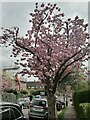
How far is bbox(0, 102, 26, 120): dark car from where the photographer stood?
6862mm

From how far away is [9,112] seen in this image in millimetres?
7191

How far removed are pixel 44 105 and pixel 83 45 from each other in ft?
27.6

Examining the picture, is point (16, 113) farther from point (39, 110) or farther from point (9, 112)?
point (39, 110)

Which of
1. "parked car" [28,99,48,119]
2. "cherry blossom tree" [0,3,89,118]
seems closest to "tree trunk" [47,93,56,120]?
"cherry blossom tree" [0,3,89,118]

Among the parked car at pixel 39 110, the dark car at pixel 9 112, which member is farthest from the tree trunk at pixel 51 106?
the parked car at pixel 39 110

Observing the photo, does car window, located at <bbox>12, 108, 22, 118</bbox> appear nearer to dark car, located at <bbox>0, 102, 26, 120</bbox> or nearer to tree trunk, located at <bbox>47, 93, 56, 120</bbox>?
dark car, located at <bbox>0, 102, 26, 120</bbox>

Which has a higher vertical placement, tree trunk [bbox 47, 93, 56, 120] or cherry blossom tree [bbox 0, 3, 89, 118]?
cherry blossom tree [bbox 0, 3, 89, 118]

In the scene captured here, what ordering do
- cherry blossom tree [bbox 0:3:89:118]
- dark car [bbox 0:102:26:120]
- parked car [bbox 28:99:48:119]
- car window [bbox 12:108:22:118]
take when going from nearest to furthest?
dark car [bbox 0:102:26:120] → car window [bbox 12:108:22:118] → cherry blossom tree [bbox 0:3:89:118] → parked car [bbox 28:99:48:119]

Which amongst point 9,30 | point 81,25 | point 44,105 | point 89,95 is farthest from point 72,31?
point 44,105

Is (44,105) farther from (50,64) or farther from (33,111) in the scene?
(50,64)

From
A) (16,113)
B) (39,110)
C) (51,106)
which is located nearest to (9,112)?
(16,113)

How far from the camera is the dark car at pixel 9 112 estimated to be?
6.86 meters

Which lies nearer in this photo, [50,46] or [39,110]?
[50,46]

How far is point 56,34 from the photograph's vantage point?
12.6 metres
